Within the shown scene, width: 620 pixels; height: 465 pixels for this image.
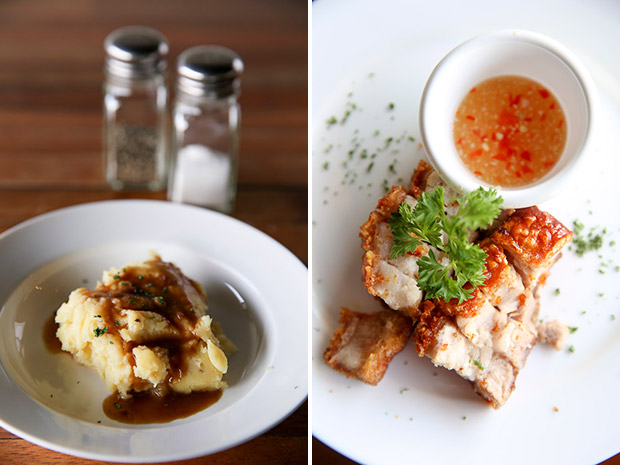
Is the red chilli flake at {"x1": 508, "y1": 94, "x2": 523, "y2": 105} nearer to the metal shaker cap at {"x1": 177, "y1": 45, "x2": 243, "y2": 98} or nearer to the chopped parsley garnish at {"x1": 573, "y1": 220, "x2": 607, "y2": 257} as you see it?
the chopped parsley garnish at {"x1": 573, "y1": 220, "x2": 607, "y2": 257}

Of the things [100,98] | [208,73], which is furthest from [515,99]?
[100,98]

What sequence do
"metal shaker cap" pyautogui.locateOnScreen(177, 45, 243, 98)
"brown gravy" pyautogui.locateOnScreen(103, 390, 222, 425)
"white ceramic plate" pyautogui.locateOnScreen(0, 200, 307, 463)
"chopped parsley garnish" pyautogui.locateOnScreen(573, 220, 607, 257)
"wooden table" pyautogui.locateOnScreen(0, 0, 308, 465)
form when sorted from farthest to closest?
"wooden table" pyautogui.locateOnScreen(0, 0, 308, 465), "metal shaker cap" pyautogui.locateOnScreen(177, 45, 243, 98), "chopped parsley garnish" pyautogui.locateOnScreen(573, 220, 607, 257), "brown gravy" pyautogui.locateOnScreen(103, 390, 222, 425), "white ceramic plate" pyautogui.locateOnScreen(0, 200, 307, 463)

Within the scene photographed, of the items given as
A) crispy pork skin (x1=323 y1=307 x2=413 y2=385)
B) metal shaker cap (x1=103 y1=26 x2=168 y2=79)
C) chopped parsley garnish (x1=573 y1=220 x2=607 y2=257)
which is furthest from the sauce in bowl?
metal shaker cap (x1=103 y1=26 x2=168 y2=79)

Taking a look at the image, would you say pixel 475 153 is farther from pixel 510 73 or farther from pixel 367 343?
pixel 367 343

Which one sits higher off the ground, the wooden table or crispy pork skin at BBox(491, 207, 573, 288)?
crispy pork skin at BBox(491, 207, 573, 288)

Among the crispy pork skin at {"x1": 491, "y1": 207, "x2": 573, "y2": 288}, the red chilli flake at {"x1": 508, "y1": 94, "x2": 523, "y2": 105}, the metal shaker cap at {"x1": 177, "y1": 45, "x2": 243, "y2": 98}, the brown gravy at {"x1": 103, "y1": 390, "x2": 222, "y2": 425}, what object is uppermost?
the red chilli flake at {"x1": 508, "y1": 94, "x2": 523, "y2": 105}

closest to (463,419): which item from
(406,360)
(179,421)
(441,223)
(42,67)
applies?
(406,360)

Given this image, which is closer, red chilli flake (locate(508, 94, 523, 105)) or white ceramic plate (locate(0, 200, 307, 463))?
white ceramic plate (locate(0, 200, 307, 463))
